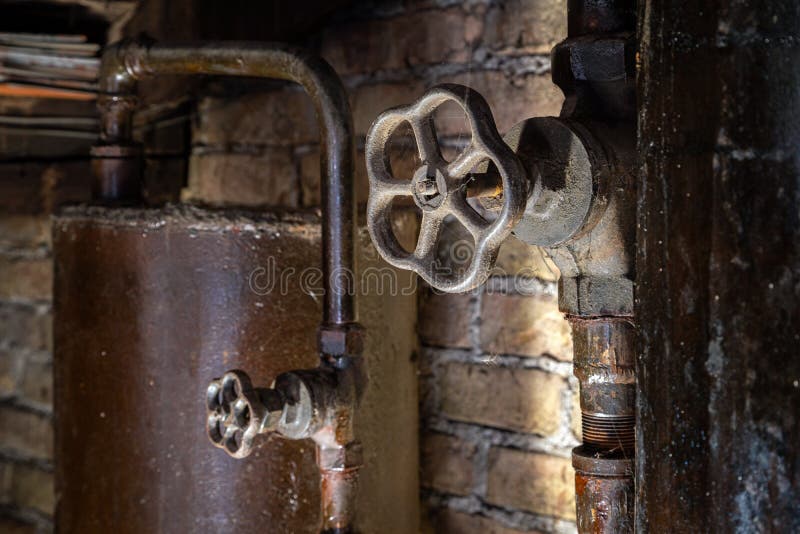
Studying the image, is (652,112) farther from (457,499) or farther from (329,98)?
(457,499)

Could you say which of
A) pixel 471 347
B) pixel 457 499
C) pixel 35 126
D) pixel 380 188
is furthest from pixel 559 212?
pixel 35 126

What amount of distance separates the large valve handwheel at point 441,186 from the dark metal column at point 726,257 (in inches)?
4.3

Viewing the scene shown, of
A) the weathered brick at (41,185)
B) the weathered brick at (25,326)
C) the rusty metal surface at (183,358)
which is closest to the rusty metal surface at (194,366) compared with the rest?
the rusty metal surface at (183,358)

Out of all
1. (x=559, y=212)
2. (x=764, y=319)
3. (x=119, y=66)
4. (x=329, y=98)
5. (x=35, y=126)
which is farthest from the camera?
(x=35, y=126)

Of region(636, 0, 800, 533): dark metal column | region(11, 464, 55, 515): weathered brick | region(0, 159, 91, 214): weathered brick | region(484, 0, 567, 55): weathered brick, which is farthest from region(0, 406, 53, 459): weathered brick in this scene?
region(636, 0, 800, 533): dark metal column

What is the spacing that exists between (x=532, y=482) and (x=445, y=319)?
224 millimetres

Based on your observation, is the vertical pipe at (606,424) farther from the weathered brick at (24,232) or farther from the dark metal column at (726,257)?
the weathered brick at (24,232)

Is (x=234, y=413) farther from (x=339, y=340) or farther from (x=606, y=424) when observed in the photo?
(x=606, y=424)

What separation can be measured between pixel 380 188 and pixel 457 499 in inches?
20.8

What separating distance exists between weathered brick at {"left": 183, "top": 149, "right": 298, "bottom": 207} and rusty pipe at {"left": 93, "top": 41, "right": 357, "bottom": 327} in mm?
177

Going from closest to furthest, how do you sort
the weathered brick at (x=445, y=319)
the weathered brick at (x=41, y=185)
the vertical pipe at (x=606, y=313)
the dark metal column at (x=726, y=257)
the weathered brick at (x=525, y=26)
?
1. the dark metal column at (x=726, y=257)
2. the vertical pipe at (x=606, y=313)
3. the weathered brick at (x=525, y=26)
4. the weathered brick at (x=445, y=319)
5. the weathered brick at (x=41, y=185)

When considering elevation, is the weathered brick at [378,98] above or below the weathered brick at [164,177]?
above

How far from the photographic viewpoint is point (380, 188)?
0.70 meters

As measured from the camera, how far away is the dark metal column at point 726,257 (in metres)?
0.57
